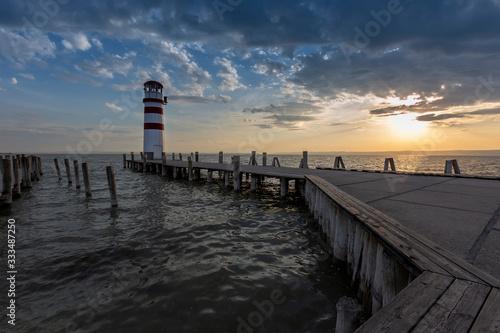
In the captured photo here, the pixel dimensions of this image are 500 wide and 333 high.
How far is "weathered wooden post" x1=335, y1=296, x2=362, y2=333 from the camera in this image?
6.64 feet

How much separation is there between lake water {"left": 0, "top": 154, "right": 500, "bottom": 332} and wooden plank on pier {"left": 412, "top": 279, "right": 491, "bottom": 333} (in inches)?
91.0

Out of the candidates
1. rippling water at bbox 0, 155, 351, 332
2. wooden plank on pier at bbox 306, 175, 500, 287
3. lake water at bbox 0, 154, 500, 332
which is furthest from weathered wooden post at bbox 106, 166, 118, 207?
wooden plank on pier at bbox 306, 175, 500, 287

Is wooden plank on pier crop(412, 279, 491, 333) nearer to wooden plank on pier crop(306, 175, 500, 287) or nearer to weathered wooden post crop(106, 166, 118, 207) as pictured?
wooden plank on pier crop(306, 175, 500, 287)

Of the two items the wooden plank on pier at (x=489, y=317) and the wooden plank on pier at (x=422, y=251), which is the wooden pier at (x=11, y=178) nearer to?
the wooden plank on pier at (x=422, y=251)

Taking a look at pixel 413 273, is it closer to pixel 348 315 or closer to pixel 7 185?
pixel 348 315

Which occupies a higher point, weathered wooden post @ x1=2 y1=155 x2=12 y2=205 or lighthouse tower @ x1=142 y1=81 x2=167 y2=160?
lighthouse tower @ x1=142 y1=81 x2=167 y2=160

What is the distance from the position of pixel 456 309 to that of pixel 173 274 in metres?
5.01

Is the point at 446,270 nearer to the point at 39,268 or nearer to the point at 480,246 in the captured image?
the point at 480,246

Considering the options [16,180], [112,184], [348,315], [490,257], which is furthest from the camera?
[16,180]

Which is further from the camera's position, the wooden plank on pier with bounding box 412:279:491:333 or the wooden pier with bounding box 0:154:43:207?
the wooden pier with bounding box 0:154:43:207

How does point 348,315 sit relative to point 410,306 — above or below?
below

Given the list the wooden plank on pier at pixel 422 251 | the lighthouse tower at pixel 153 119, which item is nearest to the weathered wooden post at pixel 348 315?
the wooden plank on pier at pixel 422 251

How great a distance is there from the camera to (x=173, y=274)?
5.29 metres

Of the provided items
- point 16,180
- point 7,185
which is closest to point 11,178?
point 7,185
